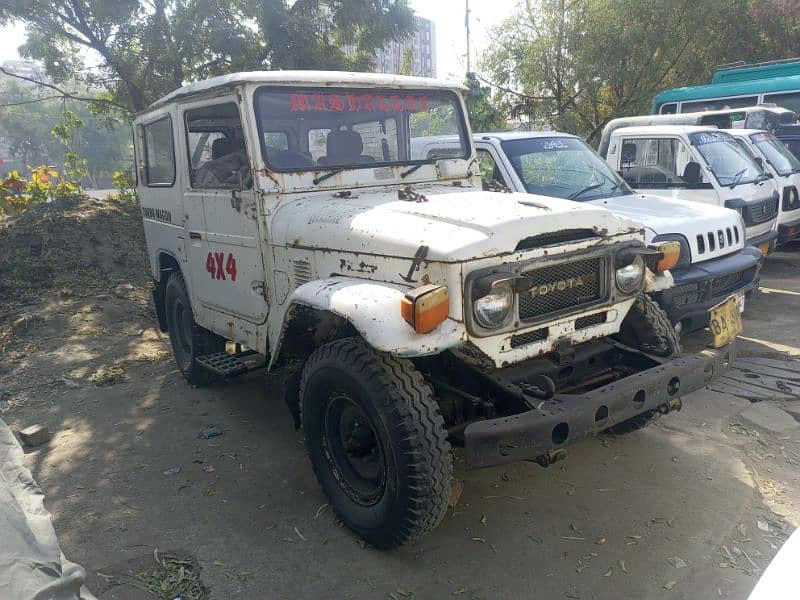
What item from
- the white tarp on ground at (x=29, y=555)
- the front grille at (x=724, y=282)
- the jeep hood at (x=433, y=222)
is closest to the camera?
the white tarp on ground at (x=29, y=555)

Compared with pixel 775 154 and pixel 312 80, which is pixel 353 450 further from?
pixel 775 154

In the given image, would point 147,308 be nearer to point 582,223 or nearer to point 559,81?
point 582,223

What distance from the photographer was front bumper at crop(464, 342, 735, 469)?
8.33 ft

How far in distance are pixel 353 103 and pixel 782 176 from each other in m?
6.86

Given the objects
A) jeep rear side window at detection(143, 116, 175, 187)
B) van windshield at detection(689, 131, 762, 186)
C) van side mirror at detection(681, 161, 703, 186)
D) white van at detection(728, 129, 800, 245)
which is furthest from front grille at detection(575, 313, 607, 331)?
white van at detection(728, 129, 800, 245)

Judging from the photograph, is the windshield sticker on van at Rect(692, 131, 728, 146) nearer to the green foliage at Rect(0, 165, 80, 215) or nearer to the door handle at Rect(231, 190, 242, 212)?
the door handle at Rect(231, 190, 242, 212)

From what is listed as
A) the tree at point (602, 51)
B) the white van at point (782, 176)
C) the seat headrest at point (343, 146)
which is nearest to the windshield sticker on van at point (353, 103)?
the seat headrest at point (343, 146)

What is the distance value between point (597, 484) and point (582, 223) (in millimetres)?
1474

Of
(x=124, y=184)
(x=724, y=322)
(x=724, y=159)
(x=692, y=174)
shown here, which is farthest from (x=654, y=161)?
(x=124, y=184)

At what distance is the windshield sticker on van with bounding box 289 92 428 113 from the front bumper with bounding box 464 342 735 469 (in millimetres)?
2148

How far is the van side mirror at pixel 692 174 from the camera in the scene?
6.66 meters

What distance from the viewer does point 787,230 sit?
324 inches

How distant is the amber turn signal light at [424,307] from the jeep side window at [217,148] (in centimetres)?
154

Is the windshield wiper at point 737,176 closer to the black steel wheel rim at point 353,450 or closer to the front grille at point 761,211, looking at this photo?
the front grille at point 761,211
